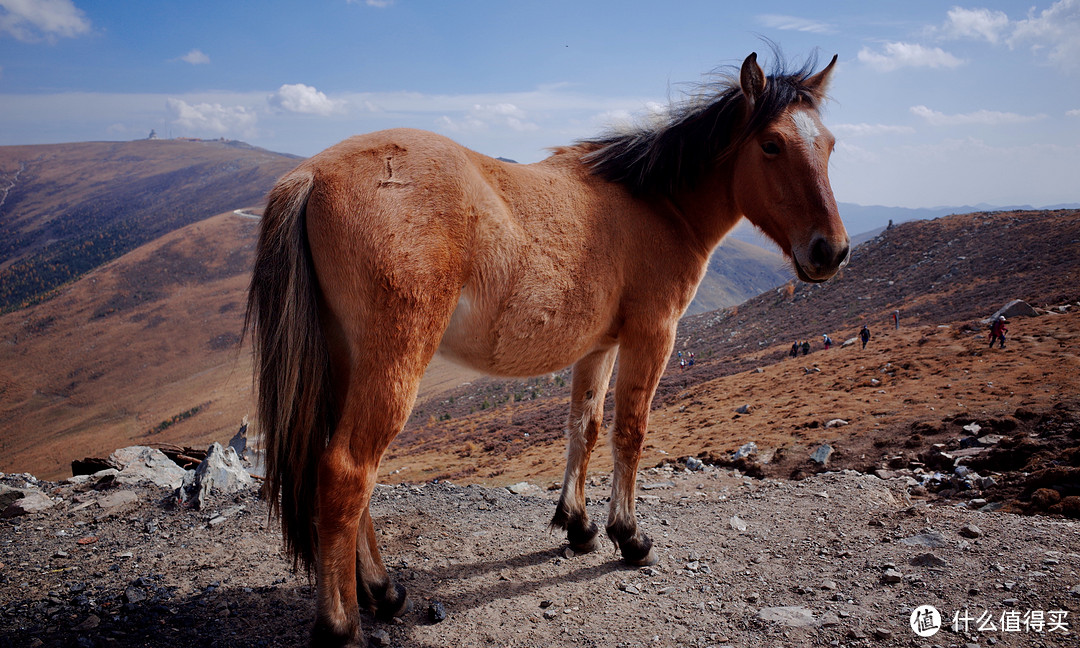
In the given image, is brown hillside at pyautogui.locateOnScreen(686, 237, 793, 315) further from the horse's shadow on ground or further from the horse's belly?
the horse's belly

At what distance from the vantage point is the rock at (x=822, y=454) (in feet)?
23.5

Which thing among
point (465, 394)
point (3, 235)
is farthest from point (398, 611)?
point (3, 235)

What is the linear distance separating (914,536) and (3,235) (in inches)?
5905

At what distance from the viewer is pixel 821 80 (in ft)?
13.9

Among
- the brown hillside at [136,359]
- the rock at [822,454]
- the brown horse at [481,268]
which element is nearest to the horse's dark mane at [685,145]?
the brown horse at [481,268]

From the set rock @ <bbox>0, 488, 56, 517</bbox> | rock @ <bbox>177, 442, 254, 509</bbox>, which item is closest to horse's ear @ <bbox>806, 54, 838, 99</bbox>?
rock @ <bbox>177, 442, 254, 509</bbox>

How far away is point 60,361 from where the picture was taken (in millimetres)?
56344

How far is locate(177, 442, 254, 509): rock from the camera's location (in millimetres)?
5430

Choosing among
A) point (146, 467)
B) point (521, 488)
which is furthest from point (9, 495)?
point (521, 488)

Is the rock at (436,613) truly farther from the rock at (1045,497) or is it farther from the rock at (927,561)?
the rock at (1045,497)

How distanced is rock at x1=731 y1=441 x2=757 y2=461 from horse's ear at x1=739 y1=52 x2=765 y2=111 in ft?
18.2

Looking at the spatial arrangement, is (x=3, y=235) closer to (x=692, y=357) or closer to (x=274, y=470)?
(x=692, y=357)

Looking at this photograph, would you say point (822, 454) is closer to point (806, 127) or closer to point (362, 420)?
point (806, 127)

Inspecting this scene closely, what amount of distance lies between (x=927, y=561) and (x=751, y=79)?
12.5 ft
